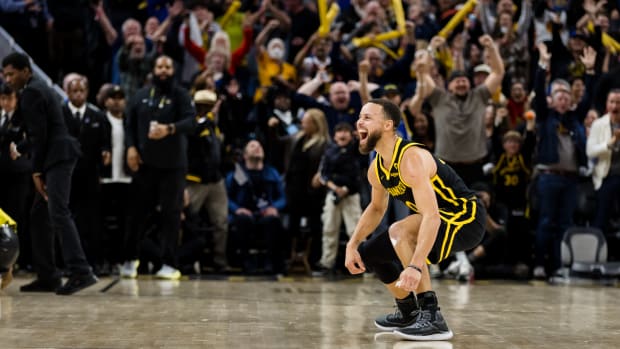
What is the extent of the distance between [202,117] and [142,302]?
393 cm

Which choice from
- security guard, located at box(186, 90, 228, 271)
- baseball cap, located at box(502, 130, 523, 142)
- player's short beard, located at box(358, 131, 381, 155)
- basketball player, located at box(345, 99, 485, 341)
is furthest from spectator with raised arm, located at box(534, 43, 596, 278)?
player's short beard, located at box(358, 131, 381, 155)

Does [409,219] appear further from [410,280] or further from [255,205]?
[255,205]

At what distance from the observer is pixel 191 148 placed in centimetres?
1157

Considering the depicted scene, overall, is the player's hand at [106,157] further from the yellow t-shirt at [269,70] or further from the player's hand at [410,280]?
the player's hand at [410,280]

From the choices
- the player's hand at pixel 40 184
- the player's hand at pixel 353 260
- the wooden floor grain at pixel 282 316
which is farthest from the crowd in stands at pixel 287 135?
the player's hand at pixel 353 260

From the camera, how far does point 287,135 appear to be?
40.9 ft

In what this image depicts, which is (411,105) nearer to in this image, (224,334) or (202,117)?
(202,117)

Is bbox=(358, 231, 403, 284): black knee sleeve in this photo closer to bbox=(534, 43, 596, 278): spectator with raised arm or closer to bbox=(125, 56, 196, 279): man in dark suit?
bbox=(125, 56, 196, 279): man in dark suit

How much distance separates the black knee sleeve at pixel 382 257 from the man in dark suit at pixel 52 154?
325 cm

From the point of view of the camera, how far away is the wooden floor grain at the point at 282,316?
5754 millimetres

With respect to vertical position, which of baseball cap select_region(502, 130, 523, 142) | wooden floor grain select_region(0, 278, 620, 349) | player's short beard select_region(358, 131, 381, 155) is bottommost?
wooden floor grain select_region(0, 278, 620, 349)

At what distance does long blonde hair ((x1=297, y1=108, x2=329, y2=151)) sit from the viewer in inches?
465

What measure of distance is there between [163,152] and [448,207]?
Result: 16.5ft

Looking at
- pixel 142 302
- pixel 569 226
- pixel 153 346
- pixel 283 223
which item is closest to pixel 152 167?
pixel 283 223
